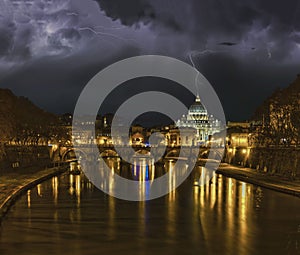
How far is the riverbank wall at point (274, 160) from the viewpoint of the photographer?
1822 inches

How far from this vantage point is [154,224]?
27.2m

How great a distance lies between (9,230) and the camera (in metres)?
24.3

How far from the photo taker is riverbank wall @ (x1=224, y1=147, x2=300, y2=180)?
46281 millimetres

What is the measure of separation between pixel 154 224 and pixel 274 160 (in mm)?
26852

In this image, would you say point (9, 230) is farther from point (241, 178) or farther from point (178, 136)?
point (178, 136)

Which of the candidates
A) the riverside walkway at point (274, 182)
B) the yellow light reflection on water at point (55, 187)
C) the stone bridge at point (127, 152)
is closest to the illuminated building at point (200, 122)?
the stone bridge at point (127, 152)

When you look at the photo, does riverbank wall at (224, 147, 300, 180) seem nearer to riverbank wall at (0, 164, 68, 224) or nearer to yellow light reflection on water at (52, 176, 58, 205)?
yellow light reflection on water at (52, 176, 58, 205)

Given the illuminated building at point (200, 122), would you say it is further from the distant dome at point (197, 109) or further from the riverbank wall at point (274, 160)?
the riverbank wall at point (274, 160)

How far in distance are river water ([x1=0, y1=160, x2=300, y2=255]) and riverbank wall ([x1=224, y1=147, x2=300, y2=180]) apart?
7780 millimetres

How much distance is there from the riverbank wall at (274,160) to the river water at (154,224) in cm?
778

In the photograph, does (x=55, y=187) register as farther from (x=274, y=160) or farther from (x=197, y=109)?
(x=197, y=109)

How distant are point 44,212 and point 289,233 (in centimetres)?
1411

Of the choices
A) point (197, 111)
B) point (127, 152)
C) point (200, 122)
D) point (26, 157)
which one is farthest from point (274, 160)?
point (197, 111)

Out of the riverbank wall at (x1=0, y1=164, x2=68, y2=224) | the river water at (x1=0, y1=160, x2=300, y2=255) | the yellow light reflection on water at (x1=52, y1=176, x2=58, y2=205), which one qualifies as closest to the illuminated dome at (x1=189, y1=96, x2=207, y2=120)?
the riverbank wall at (x1=0, y1=164, x2=68, y2=224)
